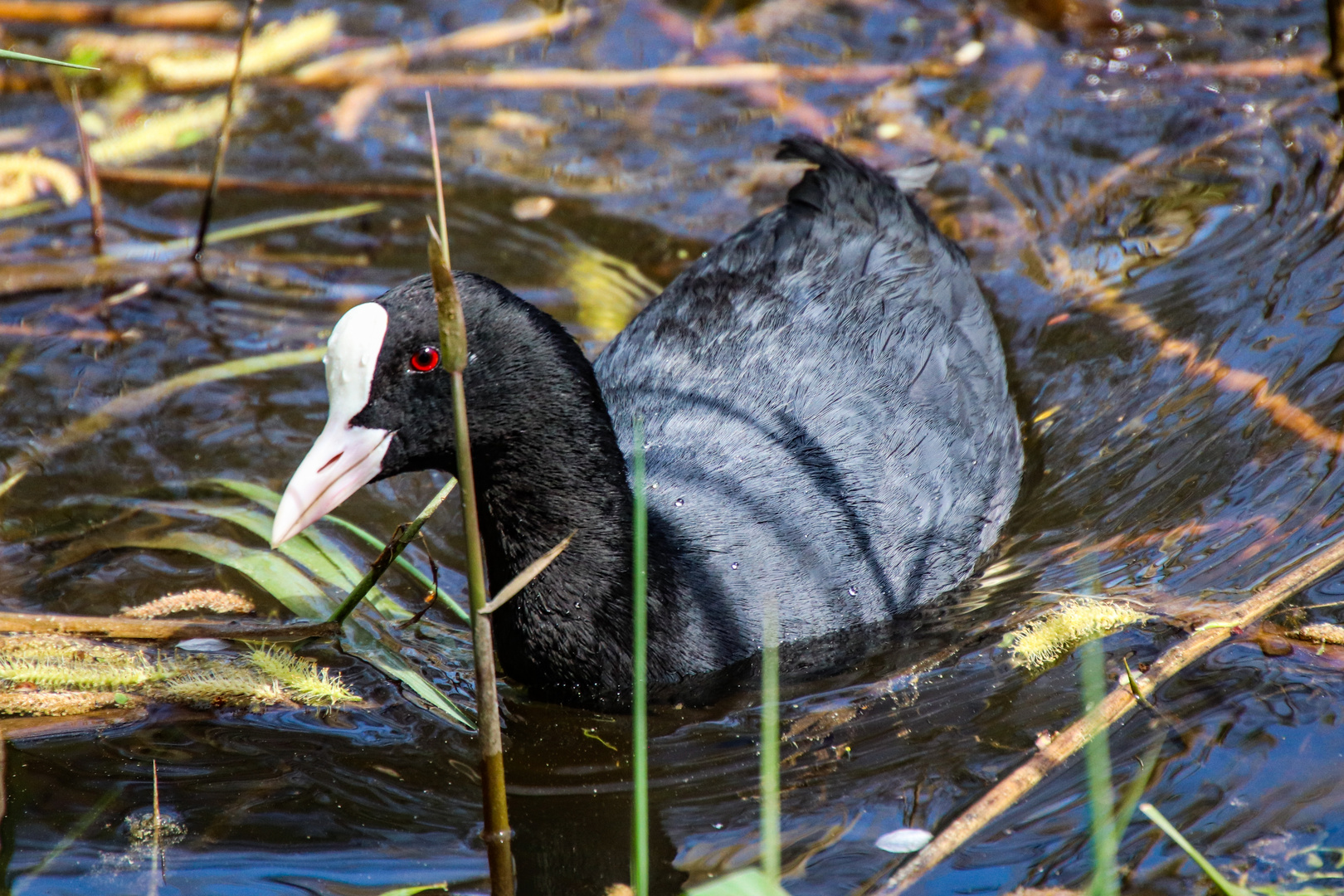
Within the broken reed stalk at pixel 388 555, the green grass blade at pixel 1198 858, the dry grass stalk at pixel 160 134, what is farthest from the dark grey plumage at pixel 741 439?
the dry grass stalk at pixel 160 134

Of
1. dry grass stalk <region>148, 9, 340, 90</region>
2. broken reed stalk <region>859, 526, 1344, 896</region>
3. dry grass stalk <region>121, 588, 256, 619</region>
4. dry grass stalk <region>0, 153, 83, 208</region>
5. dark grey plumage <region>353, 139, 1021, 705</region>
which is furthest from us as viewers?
dry grass stalk <region>148, 9, 340, 90</region>

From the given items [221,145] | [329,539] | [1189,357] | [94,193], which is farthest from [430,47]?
[1189,357]

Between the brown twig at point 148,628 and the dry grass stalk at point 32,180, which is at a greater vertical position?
the dry grass stalk at point 32,180

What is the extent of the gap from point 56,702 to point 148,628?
0.28 meters

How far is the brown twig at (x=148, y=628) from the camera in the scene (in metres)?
2.73

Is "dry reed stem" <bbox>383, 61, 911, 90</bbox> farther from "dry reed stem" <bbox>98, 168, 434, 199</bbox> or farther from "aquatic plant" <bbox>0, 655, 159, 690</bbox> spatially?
"aquatic plant" <bbox>0, 655, 159, 690</bbox>

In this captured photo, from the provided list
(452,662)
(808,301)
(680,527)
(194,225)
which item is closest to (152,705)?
(452,662)

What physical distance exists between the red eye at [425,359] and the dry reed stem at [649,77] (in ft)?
9.11

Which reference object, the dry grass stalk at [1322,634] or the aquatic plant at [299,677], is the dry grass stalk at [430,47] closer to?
the aquatic plant at [299,677]

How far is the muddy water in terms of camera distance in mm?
2316

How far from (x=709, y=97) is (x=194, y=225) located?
186 centimetres

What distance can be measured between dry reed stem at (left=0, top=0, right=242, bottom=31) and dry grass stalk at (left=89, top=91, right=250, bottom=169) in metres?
0.58

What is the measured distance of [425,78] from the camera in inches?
199

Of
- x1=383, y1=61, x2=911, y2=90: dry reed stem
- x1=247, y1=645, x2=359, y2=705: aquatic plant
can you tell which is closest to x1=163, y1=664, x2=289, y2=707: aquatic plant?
x1=247, y1=645, x2=359, y2=705: aquatic plant
